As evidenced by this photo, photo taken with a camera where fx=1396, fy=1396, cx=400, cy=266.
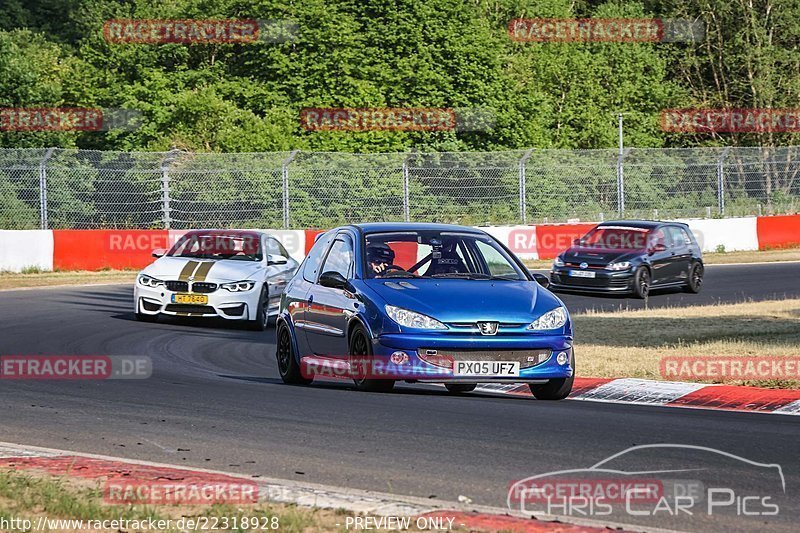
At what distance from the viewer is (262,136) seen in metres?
44.7

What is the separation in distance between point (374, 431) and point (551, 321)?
8.09 feet

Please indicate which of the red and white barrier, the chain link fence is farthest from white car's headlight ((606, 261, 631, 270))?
the chain link fence

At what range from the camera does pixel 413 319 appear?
10812 mm

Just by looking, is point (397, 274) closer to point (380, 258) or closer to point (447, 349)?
point (380, 258)

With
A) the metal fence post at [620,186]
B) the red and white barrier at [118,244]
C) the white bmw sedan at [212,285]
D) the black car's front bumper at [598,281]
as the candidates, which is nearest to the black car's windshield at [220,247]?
the white bmw sedan at [212,285]

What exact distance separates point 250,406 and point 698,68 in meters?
61.0

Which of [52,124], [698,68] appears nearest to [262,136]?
[52,124]

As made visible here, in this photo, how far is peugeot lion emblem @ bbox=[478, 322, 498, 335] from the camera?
1073 centimetres

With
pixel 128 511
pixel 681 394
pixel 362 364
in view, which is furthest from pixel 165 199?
pixel 128 511

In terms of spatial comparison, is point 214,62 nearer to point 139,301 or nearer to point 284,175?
point 284,175

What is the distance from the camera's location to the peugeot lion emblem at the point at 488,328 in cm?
1073

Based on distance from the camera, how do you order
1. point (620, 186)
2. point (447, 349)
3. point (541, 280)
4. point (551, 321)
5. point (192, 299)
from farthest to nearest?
point (620, 186)
point (192, 299)
point (541, 280)
point (551, 321)
point (447, 349)

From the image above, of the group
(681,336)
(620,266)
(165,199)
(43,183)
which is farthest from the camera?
(165,199)

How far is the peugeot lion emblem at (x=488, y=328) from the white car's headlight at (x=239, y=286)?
333 inches
